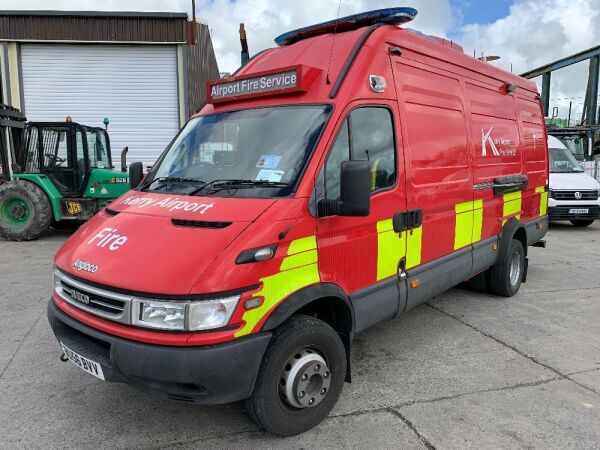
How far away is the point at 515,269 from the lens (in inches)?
234

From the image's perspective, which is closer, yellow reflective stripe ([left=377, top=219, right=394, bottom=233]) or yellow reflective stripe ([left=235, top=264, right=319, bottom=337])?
yellow reflective stripe ([left=235, top=264, right=319, bottom=337])

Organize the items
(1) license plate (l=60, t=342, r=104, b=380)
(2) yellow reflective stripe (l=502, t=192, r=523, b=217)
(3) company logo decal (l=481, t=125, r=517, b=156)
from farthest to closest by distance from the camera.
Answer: (2) yellow reflective stripe (l=502, t=192, r=523, b=217) → (3) company logo decal (l=481, t=125, r=517, b=156) → (1) license plate (l=60, t=342, r=104, b=380)

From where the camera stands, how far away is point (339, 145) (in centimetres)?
312

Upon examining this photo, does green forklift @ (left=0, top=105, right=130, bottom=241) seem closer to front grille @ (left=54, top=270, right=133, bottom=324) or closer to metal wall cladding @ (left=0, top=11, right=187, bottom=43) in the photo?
metal wall cladding @ (left=0, top=11, right=187, bottom=43)

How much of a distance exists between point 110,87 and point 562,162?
13.9 m

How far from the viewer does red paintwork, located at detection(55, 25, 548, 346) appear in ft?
8.29

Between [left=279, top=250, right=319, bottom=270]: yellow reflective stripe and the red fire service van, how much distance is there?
0.5 inches

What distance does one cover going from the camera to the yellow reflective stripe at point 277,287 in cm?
255

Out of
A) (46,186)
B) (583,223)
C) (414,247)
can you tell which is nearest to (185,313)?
(414,247)

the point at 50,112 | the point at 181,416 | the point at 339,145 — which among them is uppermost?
the point at 50,112

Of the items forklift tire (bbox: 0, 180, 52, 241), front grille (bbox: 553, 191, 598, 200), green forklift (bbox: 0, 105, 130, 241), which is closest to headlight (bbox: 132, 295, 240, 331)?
green forklift (bbox: 0, 105, 130, 241)

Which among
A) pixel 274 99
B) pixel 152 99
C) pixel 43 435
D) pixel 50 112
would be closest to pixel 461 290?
pixel 274 99

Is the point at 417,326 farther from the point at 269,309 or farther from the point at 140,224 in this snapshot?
the point at 140,224

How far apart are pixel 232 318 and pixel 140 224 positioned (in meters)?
0.91
